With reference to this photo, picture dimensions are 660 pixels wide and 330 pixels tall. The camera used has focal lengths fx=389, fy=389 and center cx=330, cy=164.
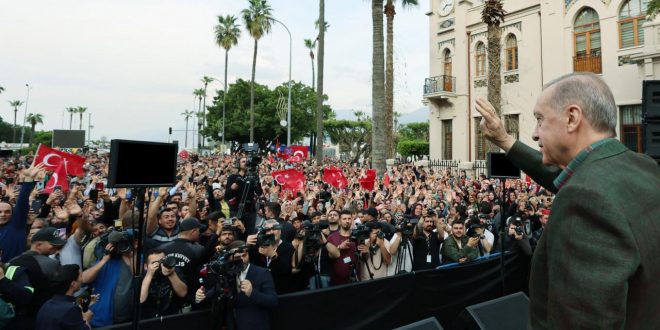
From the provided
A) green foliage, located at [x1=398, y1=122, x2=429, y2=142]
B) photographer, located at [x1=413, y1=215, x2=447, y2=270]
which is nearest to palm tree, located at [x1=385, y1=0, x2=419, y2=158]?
photographer, located at [x1=413, y1=215, x2=447, y2=270]

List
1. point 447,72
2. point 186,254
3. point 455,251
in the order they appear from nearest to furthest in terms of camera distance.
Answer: point 186,254 < point 455,251 < point 447,72

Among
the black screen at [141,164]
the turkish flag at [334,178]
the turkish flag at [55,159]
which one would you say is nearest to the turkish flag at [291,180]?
the turkish flag at [334,178]

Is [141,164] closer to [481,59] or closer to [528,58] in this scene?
[528,58]

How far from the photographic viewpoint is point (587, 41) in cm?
2098

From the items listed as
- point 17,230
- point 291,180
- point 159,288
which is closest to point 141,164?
point 159,288

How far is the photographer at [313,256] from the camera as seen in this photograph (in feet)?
17.3

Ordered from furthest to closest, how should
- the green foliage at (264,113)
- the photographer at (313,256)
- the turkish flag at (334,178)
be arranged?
1. the green foliage at (264,113)
2. the turkish flag at (334,178)
3. the photographer at (313,256)

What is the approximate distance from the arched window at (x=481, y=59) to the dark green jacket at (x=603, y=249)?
25901 millimetres

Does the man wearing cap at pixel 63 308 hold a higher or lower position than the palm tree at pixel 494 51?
lower

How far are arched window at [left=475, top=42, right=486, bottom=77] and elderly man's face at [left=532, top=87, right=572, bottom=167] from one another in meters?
25.6

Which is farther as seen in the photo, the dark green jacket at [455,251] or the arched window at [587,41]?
the arched window at [587,41]

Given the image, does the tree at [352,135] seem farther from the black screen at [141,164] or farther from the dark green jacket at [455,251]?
the black screen at [141,164]

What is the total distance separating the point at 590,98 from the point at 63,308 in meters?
4.37

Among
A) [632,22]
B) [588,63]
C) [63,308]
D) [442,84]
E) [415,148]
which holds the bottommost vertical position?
[63,308]
